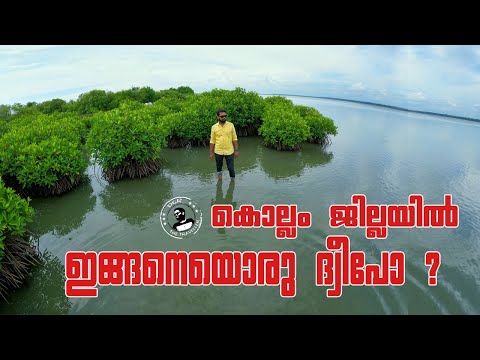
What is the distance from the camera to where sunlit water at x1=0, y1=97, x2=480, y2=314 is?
4.04 meters

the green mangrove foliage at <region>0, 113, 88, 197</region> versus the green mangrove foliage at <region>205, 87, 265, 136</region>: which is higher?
the green mangrove foliage at <region>205, 87, 265, 136</region>

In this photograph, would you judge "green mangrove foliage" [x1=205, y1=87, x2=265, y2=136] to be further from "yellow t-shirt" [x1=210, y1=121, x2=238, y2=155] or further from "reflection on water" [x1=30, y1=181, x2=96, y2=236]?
"reflection on water" [x1=30, y1=181, x2=96, y2=236]

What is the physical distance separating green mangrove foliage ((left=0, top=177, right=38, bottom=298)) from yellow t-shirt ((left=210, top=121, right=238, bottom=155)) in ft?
14.8

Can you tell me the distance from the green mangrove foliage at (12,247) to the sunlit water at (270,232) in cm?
19

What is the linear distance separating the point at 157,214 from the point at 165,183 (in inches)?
88.6

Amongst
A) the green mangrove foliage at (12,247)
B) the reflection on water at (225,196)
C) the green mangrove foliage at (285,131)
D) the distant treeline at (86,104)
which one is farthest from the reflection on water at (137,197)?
the distant treeline at (86,104)

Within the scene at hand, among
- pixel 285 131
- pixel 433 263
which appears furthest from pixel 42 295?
pixel 285 131

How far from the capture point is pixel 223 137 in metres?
7.79

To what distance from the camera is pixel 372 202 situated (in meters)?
7.33

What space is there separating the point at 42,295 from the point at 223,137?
17.1 ft

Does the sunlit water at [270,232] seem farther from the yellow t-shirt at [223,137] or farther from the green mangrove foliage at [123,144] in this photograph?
the yellow t-shirt at [223,137]

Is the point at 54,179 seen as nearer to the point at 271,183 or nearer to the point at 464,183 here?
the point at 271,183

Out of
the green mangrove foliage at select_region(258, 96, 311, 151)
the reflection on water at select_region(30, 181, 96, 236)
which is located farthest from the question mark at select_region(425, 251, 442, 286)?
the green mangrove foliage at select_region(258, 96, 311, 151)
